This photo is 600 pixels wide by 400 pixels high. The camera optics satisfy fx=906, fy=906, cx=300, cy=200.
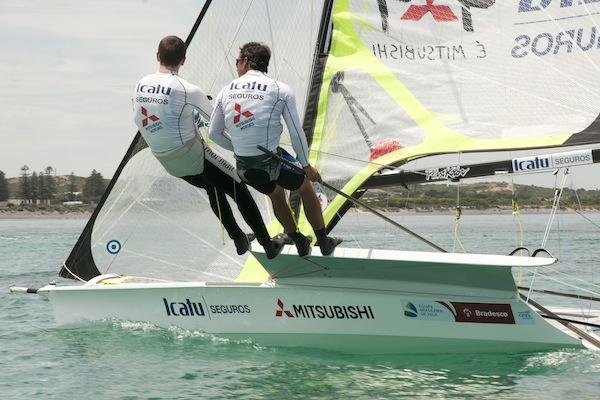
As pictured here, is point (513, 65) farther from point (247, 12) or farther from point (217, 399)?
point (217, 399)

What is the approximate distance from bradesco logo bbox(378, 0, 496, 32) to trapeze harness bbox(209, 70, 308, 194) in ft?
5.61

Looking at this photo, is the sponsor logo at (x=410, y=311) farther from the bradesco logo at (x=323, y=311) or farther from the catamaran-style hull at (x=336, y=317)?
the bradesco logo at (x=323, y=311)

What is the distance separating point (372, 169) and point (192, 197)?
5.21ft

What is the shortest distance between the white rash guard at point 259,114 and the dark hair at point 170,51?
547 mm

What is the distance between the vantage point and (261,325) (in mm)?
6586

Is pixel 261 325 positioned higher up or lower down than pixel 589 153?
lower down

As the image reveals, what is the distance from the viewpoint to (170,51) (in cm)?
623

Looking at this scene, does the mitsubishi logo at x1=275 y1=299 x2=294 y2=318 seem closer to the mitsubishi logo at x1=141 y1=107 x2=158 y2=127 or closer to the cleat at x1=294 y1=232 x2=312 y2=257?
the cleat at x1=294 y1=232 x2=312 y2=257

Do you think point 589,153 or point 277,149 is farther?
point 589,153

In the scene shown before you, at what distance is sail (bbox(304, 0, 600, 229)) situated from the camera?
6.71 metres

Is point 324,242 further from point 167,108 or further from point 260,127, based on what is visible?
point 167,108

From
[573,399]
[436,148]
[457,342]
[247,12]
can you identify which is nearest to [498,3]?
[436,148]

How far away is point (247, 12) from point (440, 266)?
2.88 m

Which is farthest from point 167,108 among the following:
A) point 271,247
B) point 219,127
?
point 271,247
